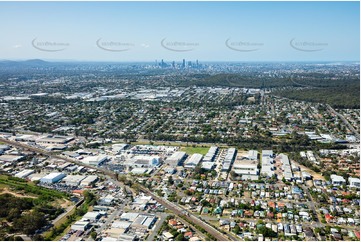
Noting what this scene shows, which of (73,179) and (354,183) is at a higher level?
(73,179)

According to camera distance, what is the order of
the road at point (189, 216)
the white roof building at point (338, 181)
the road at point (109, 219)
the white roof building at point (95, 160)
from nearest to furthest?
the road at point (189, 216)
the road at point (109, 219)
the white roof building at point (338, 181)
the white roof building at point (95, 160)

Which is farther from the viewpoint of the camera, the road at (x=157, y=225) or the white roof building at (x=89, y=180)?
the white roof building at (x=89, y=180)

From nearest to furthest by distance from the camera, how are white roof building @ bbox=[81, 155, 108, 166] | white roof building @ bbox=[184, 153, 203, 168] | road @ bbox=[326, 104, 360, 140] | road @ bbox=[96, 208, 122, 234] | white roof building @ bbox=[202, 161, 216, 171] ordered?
road @ bbox=[96, 208, 122, 234], white roof building @ bbox=[202, 161, 216, 171], white roof building @ bbox=[184, 153, 203, 168], white roof building @ bbox=[81, 155, 108, 166], road @ bbox=[326, 104, 360, 140]

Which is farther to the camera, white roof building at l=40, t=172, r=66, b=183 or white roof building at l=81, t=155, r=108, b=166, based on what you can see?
white roof building at l=81, t=155, r=108, b=166

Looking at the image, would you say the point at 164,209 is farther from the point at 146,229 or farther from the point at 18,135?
the point at 18,135

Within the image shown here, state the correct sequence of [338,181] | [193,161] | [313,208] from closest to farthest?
1. [313,208]
2. [338,181]
3. [193,161]

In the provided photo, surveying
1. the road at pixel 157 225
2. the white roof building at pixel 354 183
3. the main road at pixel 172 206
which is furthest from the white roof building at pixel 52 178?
the white roof building at pixel 354 183

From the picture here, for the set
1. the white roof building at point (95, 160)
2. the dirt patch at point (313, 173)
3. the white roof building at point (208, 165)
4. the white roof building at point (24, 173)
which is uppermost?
the white roof building at point (95, 160)

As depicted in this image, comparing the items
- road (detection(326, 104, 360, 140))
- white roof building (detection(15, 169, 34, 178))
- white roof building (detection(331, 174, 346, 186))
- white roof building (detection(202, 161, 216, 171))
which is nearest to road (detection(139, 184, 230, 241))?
white roof building (detection(202, 161, 216, 171))

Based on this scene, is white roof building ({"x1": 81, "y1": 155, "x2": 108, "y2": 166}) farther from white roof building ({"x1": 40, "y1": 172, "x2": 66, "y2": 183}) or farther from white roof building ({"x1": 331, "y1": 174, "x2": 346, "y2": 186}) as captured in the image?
white roof building ({"x1": 331, "y1": 174, "x2": 346, "y2": 186})

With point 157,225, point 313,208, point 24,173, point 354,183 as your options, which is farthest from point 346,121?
point 24,173

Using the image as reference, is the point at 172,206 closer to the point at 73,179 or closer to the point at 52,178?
the point at 73,179

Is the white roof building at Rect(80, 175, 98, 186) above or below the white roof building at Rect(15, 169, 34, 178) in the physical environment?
below

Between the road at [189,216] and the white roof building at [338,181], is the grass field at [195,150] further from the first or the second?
the white roof building at [338,181]
